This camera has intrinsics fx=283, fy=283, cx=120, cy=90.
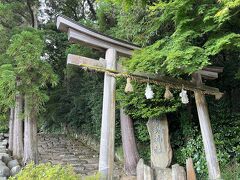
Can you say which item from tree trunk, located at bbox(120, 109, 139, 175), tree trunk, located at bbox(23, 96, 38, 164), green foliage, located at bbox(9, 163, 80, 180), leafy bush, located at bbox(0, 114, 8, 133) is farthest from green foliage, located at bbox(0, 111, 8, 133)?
green foliage, located at bbox(9, 163, 80, 180)

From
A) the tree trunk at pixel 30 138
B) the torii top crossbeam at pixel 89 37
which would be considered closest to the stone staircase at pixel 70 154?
the tree trunk at pixel 30 138

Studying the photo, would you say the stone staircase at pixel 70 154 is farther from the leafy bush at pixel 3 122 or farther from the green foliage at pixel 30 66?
the green foliage at pixel 30 66

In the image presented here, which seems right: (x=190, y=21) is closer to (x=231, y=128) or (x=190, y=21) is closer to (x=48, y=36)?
(x=231, y=128)

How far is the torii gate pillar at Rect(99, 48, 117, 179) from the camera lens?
574 cm

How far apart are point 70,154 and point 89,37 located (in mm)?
6834

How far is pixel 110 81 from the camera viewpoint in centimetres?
612

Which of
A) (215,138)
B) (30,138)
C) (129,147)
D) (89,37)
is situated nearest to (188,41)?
(89,37)

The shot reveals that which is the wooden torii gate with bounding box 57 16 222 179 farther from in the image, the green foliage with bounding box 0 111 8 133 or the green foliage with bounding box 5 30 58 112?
the green foliage with bounding box 0 111 8 133

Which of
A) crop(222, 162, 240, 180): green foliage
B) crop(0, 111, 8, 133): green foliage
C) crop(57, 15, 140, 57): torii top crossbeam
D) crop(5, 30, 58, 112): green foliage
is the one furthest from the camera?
crop(0, 111, 8, 133): green foliage

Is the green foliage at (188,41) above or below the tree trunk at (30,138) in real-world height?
above

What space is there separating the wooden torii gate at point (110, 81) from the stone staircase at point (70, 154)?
2.81 meters

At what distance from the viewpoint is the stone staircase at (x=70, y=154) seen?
9289 millimetres

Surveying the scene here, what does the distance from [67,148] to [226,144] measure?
7933 millimetres

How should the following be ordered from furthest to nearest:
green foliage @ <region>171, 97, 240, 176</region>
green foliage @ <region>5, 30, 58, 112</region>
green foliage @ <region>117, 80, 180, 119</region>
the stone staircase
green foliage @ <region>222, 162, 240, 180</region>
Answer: the stone staircase
green foliage @ <region>5, 30, 58, 112</region>
green foliage @ <region>117, 80, 180, 119</region>
green foliage @ <region>171, 97, 240, 176</region>
green foliage @ <region>222, 162, 240, 180</region>
